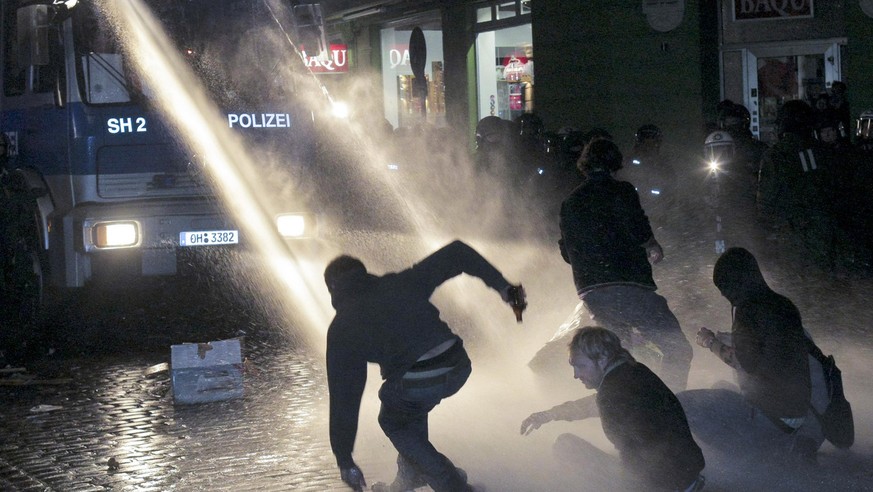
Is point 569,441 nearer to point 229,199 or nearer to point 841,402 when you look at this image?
point 841,402

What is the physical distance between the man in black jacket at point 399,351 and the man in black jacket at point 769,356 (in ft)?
4.38

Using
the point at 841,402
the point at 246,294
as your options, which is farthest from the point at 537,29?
the point at 841,402

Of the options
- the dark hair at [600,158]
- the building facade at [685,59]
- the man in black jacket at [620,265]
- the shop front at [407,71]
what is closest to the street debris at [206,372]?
the man in black jacket at [620,265]

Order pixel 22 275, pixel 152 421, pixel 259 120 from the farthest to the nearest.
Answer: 1. pixel 259 120
2. pixel 22 275
3. pixel 152 421

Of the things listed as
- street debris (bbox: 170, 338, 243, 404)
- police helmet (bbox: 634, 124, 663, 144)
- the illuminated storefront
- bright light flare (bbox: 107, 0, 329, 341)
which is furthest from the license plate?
the illuminated storefront

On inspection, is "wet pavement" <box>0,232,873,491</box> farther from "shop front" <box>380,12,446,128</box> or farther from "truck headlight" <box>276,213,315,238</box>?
"shop front" <box>380,12,446,128</box>

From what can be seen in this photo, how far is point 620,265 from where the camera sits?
6863 mm

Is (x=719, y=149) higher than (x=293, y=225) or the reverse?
higher

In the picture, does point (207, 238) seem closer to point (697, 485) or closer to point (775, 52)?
point (697, 485)

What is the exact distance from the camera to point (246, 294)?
13.4 m

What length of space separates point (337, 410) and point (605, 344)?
1.18 m

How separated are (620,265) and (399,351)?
194 centimetres

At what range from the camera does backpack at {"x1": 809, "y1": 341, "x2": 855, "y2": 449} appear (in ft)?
20.2

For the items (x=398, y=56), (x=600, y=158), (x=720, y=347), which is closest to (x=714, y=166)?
(x=600, y=158)
